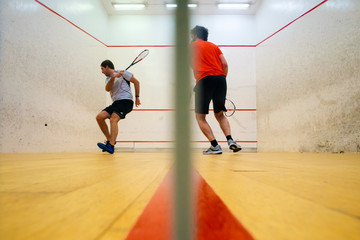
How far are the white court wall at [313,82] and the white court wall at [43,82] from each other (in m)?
2.78

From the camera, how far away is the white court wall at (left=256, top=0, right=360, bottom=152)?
254cm

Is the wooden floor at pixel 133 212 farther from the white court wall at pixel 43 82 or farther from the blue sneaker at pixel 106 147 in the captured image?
the white court wall at pixel 43 82

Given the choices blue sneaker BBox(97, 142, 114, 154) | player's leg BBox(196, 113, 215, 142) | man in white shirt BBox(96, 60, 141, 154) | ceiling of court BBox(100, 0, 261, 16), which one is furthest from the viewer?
ceiling of court BBox(100, 0, 261, 16)

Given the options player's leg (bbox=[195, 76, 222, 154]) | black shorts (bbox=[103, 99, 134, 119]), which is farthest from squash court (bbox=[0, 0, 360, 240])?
black shorts (bbox=[103, 99, 134, 119])

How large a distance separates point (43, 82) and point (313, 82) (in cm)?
310

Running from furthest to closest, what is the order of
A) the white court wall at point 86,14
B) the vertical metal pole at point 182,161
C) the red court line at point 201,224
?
1. the white court wall at point 86,14
2. the red court line at point 201,224
3. the vertical metal pole at point 182,161

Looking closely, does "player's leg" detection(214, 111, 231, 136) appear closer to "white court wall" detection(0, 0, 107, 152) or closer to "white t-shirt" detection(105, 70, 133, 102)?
"white t-shirt" detection(105, 70, 133, 102)

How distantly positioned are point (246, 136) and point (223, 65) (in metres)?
2.52

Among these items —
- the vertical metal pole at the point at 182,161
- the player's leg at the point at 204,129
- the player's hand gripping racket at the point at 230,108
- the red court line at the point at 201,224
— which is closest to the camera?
the vertical metal pole at the point at 182,161

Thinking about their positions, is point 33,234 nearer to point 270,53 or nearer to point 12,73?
point 12,73

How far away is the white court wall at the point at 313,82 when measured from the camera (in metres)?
2.54

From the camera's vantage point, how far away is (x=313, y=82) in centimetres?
311

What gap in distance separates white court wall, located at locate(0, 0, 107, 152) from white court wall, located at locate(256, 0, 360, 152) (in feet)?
9.11

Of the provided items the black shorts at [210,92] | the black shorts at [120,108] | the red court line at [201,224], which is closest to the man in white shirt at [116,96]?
the black shorts at [120,108]
